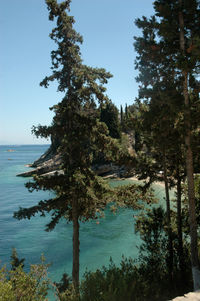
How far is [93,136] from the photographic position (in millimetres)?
12484

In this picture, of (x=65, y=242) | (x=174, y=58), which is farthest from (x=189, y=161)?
(x=65, y=242)

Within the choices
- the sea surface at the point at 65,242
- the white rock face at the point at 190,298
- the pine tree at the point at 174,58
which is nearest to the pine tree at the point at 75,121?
the pine tree at the point at 174,58

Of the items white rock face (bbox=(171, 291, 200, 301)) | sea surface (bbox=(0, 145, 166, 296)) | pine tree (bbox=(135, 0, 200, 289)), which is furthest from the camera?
sea surface (bbox=(0, 145, 166, 296))

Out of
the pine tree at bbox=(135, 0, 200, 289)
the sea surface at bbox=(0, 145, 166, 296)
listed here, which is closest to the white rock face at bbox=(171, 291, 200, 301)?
the pine tree at bbox=(135, 0, 200, 289)

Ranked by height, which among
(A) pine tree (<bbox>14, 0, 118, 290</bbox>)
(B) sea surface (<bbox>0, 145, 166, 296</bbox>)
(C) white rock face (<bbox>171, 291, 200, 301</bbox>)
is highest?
(A) pine tree (<bbox>14, 0, 118, 290</bbox>)

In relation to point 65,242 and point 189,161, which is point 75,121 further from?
point 65,242

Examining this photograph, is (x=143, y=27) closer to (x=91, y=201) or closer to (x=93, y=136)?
(x=93, y=136)

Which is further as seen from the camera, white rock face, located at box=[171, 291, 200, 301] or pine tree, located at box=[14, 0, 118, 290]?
pine tree, located at box=[14, 0, 118, 290]

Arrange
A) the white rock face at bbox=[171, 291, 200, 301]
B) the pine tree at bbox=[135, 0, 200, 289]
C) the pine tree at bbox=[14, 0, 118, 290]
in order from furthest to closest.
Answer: the pine tree at bbox=[14, 0, 118, 290], the pine tree at bbox=[135, 0, 200, 289], the white rock face at bbox=[171, 291, 200, 301]

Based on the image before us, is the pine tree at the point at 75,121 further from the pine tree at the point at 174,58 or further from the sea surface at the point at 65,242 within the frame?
the sea surface at the point at 65,242

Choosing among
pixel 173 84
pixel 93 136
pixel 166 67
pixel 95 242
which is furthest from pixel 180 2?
pixel 95 242

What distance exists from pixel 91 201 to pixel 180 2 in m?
9.37

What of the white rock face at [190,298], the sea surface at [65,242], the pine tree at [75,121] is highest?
the pine tree at [75,121]

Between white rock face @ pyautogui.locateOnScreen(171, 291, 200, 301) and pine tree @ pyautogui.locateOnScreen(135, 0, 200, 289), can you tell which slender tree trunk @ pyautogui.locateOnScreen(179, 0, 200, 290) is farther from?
white rock face @ pyautogui.locateOnScreen(171, 291, 200, 301)
